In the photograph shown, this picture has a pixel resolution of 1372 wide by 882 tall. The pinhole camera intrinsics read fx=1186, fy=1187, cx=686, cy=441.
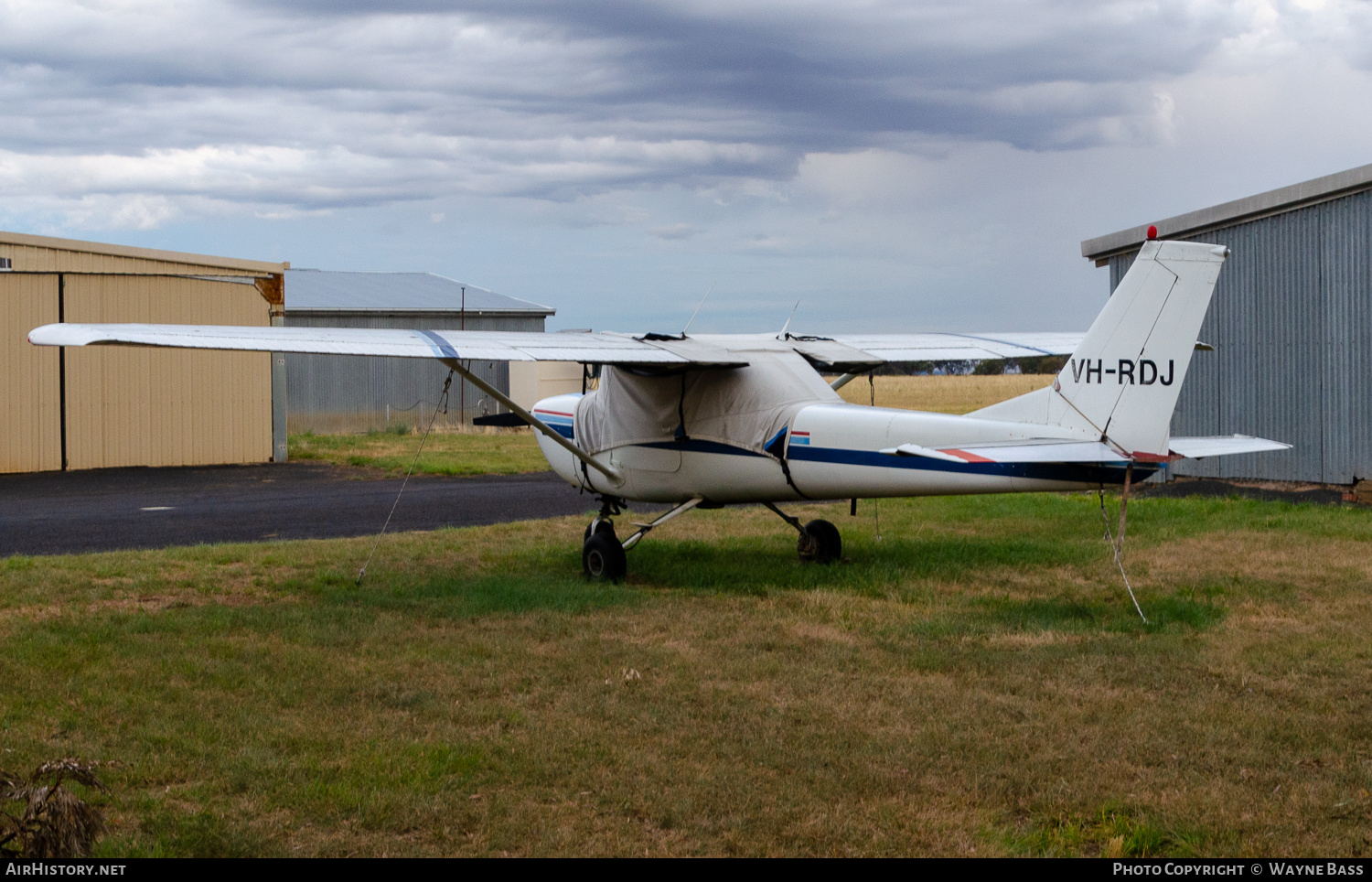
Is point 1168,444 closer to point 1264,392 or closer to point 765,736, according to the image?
point 765,736

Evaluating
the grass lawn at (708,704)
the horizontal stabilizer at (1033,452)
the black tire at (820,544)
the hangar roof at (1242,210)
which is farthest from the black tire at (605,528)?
the hangar roof at (1242,210)

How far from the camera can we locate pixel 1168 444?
8.22 m

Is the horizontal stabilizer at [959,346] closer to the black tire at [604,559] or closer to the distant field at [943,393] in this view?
the black tire at [604,559]

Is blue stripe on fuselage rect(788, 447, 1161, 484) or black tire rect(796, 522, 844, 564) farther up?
blue stripe on fuselage rect(788, 447, 1161, 484)

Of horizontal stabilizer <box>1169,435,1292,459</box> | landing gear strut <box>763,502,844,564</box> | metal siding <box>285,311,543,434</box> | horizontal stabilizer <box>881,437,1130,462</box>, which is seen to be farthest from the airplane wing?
metal siding <box>285,311,543,434</box>

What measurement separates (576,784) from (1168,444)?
5.27 metres

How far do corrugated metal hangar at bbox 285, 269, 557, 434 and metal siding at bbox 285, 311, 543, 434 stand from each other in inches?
1.0

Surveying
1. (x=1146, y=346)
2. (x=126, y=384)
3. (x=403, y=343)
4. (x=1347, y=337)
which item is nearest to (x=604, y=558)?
(x=403, y=343)

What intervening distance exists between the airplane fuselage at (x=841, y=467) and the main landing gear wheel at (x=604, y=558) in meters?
0.77

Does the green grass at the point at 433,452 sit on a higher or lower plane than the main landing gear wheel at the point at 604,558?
higher

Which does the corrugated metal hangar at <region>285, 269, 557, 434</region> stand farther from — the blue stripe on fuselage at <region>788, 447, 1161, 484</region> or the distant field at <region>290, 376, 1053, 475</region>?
the blue stripe on fuselage at <region>788, 447, 1161, 484</region>

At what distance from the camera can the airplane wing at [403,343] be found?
25.1 feet

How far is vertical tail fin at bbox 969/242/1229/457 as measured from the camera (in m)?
7.82
